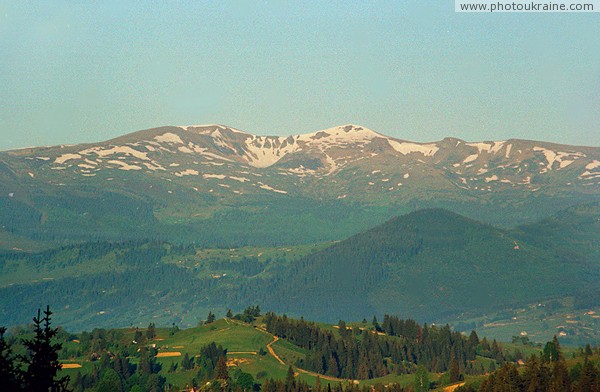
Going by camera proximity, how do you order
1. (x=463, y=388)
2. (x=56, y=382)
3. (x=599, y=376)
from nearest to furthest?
(x=56, y=382), (x=599, y=376), (x=463, y=388)

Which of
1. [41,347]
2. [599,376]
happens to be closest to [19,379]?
[41,347]

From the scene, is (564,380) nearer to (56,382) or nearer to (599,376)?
(599,376)

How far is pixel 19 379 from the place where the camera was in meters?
49.0

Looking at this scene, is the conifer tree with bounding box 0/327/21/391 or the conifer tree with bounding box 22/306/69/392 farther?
the conifer tree with bounding box 22/306/69/392

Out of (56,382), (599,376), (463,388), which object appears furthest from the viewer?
(463,388)

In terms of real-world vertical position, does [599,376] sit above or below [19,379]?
below

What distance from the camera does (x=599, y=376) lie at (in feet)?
551

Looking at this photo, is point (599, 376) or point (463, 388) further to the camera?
point (463, 388)

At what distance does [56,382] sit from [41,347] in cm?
226

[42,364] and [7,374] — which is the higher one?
[42,364]

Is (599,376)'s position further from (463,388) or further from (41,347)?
(41,347)

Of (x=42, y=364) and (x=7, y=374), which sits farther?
(x=42, y=364)

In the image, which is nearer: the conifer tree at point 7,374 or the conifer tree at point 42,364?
the conifer tree at point 7,374

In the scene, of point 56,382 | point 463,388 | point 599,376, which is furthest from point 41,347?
point 463,388
